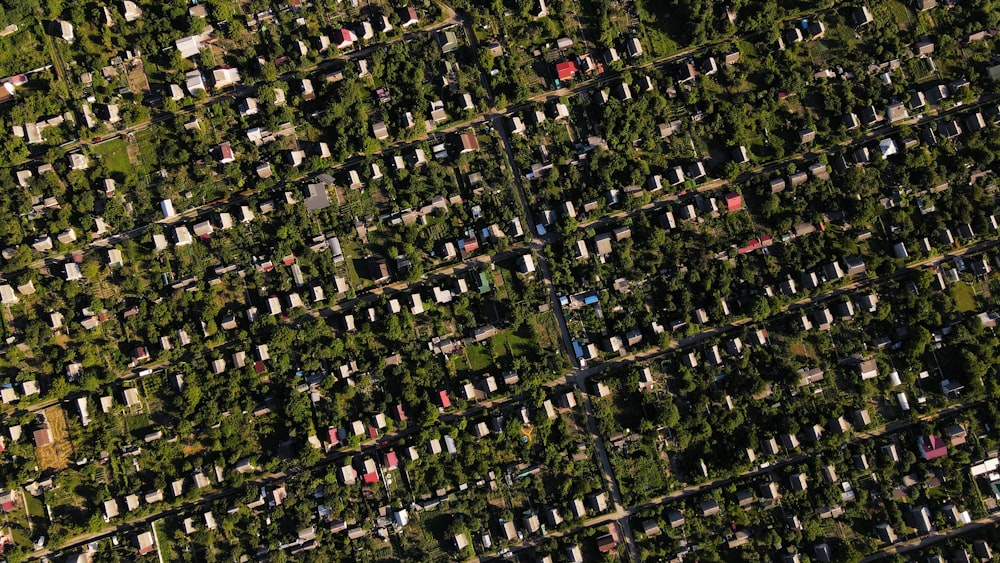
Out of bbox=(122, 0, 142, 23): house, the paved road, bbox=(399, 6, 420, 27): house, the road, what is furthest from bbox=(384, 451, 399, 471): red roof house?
bbox=(122, 0, 142, 23): house

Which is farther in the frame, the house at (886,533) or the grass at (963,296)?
the grass at (963,296)

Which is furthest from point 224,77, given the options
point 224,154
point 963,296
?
point 963,296

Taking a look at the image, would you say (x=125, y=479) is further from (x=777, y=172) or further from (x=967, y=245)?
(x=967, y=245)

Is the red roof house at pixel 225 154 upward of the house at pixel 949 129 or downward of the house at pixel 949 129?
upward

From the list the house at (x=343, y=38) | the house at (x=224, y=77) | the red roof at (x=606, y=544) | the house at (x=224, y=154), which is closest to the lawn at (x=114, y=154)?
the house at (x=224, y=154)

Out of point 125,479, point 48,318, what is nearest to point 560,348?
point 125,479

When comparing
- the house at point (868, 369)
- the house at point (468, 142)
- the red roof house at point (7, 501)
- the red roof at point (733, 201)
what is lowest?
the house at point (868, 369)

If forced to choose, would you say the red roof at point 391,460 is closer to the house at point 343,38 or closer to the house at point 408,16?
the house at point 343,38
